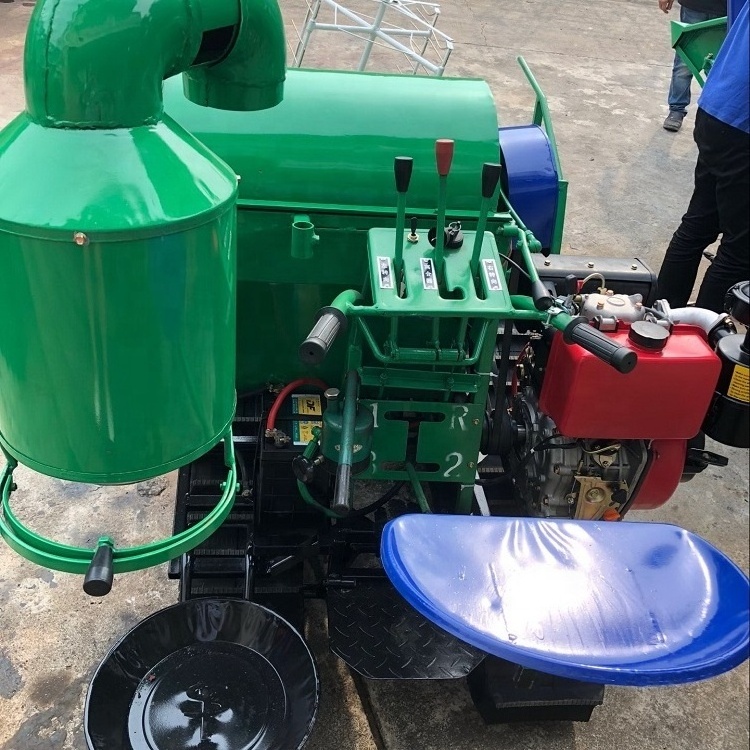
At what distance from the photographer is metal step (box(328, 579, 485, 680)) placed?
1.53 meters

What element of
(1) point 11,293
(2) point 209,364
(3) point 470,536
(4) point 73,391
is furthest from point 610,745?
(1) point 11,293

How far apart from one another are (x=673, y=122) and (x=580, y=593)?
4.60 m

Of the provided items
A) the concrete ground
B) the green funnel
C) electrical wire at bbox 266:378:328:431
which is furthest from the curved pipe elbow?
the concrete ground

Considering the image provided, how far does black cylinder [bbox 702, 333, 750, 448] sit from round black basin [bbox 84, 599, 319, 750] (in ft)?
3.16

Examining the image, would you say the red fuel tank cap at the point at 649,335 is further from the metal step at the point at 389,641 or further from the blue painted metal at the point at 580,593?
the metal step at the point at 389,641

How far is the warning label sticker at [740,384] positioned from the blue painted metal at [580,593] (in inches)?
11.5

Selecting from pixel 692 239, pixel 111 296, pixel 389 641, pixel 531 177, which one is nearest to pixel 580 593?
pixel 389 641

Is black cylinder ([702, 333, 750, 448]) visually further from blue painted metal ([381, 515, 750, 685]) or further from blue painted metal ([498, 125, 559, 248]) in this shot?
blue painted metal ([498, 125, 559, 248])

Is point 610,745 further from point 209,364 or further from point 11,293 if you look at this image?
point 11,293

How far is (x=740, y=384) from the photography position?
1456 millimetres

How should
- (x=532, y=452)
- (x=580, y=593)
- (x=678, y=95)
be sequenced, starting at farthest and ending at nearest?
1. (x=678, y=95)
2. (x=532, y=452)
3. (x=580, y=593)

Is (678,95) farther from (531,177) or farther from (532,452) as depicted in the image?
(532,452)

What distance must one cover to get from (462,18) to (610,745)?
21.7ft

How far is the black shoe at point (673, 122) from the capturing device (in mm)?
5059
